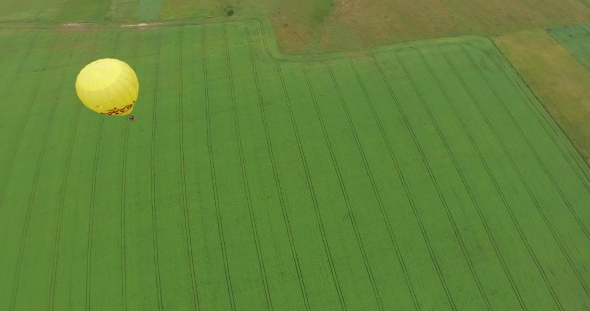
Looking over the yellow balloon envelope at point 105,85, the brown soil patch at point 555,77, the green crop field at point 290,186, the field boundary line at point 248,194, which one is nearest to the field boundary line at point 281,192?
the green crop field at point 290,186

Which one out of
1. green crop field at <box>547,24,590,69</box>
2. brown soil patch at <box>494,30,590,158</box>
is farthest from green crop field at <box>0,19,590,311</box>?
green crop field at <box>547,24,590,69</box>

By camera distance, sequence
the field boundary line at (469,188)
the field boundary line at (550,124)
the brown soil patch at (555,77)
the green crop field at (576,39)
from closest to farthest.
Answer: the field boundary line at (469,188)
the field boundary line at (550,124)
the brown soil patch at (555,77)
the green crop field at (576,39)

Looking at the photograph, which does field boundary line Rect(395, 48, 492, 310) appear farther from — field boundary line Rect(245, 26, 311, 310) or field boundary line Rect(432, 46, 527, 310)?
field boundary line Rect(245, 26, 311, 310)

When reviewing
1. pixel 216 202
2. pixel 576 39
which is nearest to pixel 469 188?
pixel 216 202

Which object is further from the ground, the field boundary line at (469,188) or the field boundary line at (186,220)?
the field boundary line at (469,188)

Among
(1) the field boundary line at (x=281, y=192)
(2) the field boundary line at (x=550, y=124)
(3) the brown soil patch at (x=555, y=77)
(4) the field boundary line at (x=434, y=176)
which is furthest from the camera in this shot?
(3) the brown soil patch at (x=555, y=77)

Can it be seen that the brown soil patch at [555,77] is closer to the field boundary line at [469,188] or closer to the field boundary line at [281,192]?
the field boundary line at [469,188]

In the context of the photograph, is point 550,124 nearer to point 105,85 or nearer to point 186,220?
point 186,220
